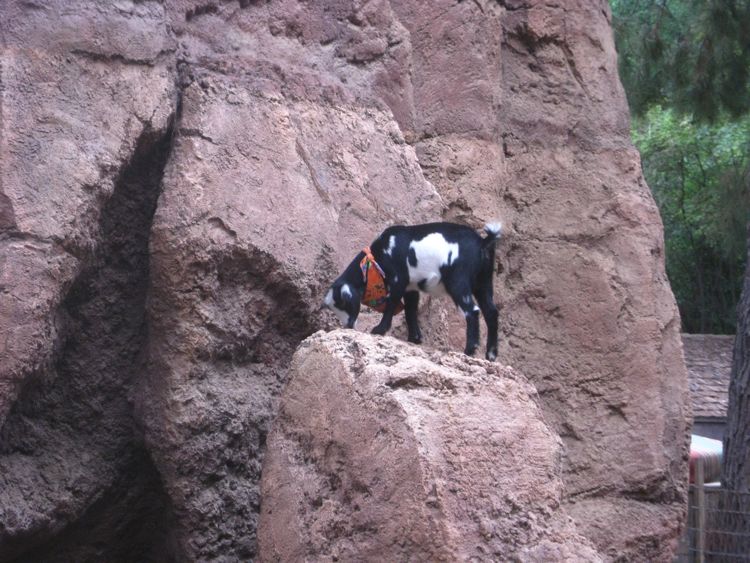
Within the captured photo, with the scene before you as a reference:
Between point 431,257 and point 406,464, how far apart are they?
1.46 metres

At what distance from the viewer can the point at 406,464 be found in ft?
13.6

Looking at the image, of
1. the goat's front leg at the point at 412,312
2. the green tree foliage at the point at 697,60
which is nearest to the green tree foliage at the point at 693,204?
the green tree foliage at the point at 697,60

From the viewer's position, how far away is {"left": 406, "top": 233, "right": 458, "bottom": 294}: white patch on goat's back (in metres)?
5.39

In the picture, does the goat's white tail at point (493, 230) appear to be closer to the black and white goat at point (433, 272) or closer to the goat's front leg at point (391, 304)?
the black and white goat at point (433, 272)

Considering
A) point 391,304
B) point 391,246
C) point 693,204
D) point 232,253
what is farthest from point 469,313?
point 693,204

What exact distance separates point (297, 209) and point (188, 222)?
697 millimetres

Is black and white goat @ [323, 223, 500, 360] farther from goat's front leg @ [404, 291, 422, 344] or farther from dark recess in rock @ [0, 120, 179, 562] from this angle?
dark recess in rock @ [0, 120, 179, 562]

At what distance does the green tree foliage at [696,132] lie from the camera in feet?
36.4

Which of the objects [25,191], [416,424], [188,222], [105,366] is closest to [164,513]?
[105,366]

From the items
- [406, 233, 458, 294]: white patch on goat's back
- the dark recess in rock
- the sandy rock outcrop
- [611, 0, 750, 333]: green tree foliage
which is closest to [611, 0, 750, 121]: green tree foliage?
[611, 0, 750, 333]: green tree foliage

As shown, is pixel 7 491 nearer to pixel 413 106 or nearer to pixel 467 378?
pixel 467 378

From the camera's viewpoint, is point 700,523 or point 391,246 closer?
point 391,246

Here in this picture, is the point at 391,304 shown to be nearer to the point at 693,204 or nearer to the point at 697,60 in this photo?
the point at 697,60

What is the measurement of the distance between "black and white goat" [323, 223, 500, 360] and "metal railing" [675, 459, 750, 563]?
3.58m
